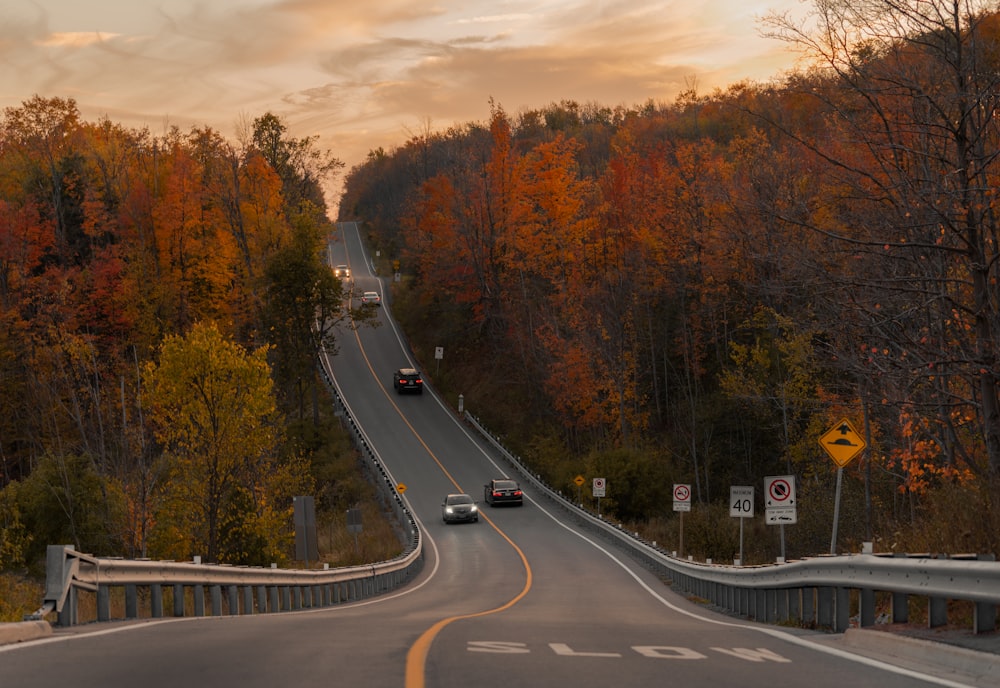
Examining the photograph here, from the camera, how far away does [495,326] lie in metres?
85.4

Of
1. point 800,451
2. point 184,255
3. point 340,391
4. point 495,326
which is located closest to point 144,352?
point 184,255

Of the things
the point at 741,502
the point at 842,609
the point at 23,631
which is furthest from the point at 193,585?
the point at 741,502

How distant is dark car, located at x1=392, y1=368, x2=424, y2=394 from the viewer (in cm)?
8250

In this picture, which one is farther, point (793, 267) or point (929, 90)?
point (793, 267)

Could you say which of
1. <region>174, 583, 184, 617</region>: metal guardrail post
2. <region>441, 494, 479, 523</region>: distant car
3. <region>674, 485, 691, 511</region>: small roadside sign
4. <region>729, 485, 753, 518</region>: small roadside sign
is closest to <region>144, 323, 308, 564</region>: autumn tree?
<region>441, 494, 479, 523</region>: distant car

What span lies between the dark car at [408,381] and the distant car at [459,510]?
30.1 m

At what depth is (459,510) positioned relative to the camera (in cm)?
5225

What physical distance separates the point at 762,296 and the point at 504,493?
18.5m

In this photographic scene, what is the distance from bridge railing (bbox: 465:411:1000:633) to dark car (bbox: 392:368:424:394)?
58.4 m

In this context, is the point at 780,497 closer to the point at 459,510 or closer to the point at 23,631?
the point at 23,631

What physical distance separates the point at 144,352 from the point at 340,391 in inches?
611

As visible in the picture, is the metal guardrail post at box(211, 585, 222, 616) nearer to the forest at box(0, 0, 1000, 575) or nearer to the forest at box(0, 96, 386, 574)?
the forest at box(0, 0, 1000, 575)

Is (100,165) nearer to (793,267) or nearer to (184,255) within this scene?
(184,255)

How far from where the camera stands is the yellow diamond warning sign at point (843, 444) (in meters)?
19.0
